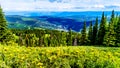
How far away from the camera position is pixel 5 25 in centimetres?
7938

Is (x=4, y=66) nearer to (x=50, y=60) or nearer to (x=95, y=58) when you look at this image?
(x=50, y=60)

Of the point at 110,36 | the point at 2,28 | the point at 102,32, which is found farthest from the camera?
the point at 102,32

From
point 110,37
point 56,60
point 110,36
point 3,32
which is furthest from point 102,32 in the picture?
point 56,60

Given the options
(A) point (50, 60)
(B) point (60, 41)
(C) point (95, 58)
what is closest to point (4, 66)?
(A) point (50, 60)

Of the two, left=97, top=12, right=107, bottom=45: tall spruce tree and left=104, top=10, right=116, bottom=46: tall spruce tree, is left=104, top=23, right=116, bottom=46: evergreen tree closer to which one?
left=104, top=10, right=116, bottom=46: tall spruce tree

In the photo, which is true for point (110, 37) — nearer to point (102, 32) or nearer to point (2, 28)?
point (102, 32)

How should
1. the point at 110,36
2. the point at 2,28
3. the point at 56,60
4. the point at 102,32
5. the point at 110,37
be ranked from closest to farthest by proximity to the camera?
the point at 56,60 → the point at 2,28 → the point at 110,37 → the point at 110,36 → the point at 102,32

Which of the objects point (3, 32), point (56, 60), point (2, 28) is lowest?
point (3, 32)

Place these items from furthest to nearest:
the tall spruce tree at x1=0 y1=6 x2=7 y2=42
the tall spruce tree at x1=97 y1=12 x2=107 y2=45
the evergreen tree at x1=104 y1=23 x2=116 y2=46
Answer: the tall spruce tree at x1=97 y1=12 x2=107 y2=45 < the evergreen tree at x1=104 y1=23 x2=116 y2=46 < the tall spruce tree at x1=0 y1=6 x2=7 y2=42

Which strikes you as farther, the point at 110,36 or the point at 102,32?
the point at 102,32

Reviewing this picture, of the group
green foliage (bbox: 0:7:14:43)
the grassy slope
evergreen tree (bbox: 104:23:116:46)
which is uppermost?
the grassy slope

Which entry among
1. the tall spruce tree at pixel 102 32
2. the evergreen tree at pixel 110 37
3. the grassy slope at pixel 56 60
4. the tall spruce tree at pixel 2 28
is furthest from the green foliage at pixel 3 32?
the grassy slope at pixel 56 60

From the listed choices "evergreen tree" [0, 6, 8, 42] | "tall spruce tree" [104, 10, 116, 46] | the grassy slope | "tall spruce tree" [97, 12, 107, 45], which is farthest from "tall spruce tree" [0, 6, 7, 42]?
the grassy slope

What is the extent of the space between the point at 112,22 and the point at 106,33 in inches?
188
